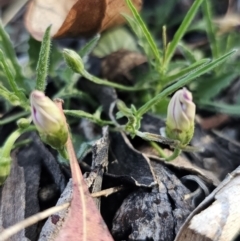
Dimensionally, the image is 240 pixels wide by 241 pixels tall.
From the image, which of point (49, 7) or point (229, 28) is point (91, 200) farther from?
point (229, 28)

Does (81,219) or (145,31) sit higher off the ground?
(145,31)

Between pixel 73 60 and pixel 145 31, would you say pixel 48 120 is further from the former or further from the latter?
pixel 145 31

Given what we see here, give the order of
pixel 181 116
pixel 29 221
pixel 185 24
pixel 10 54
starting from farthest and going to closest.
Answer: pixel 10 54 → pixel 185 24 → pixel 181 116 → pixel 29 221

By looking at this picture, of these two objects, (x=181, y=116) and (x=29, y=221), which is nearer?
(x=29, y=221)

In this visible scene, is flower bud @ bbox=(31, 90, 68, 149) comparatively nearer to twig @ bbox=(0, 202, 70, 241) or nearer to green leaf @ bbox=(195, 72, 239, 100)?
twig @ bbox=(0, 202, 70, 241)

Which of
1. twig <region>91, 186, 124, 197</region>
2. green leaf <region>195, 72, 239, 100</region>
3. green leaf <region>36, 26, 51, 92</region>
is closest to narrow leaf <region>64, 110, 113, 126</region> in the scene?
green leaf <region>36, 26, 51, 92</region>

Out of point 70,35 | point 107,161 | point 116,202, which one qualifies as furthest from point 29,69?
point 116,202

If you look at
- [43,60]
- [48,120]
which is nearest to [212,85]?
[43,60]
